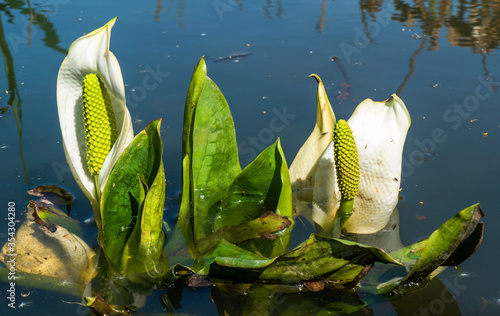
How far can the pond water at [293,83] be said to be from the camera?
1.80 m

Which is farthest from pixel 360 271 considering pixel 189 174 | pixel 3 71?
pixel 3 71

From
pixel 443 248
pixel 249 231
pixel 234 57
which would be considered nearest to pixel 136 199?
pixel 249 231

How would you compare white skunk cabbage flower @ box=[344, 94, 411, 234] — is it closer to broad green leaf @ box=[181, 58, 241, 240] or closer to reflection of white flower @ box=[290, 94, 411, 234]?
reflection of white flower @ box=[290, 94, 411, 234]

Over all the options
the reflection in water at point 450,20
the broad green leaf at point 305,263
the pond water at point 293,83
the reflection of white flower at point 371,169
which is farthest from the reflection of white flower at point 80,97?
the reflection in water at point 450,20

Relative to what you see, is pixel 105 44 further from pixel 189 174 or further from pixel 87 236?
pixel 87 236

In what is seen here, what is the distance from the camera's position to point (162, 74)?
3061 mm

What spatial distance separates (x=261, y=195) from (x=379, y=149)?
447mm

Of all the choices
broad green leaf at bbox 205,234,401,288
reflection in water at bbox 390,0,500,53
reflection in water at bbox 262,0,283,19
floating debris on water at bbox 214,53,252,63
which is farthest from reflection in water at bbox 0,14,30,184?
reflection in water at bbox 390,0,500,53

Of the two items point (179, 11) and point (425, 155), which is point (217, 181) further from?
point (179, 11)

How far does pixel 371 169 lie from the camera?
5.47ft

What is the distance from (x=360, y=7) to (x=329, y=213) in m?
3.00

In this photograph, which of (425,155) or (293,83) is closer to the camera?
(425,155)

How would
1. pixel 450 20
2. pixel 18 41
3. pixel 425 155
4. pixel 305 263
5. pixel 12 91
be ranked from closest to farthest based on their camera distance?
pixel 305 263 → pixel 425 155 → pixel 12 91 → pixel 18 41 → pixel 450 20

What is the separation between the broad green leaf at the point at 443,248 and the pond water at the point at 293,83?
0.11 meters
